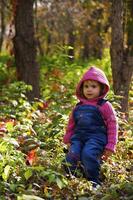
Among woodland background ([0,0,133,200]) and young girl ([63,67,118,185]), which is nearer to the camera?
woodland background ([0,0,133,200])

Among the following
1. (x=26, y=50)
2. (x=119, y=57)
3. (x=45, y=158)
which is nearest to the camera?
(x=45, y=158)

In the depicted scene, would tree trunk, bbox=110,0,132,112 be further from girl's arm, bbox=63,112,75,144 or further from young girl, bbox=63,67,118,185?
girl's arm, bbox=63,112,75,144

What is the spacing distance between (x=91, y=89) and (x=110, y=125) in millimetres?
511

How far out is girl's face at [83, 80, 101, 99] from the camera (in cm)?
649

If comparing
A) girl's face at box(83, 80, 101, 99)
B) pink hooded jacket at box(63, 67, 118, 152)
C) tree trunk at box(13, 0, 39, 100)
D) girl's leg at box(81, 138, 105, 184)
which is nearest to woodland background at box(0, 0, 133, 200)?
tree trunk at box(13, 0, 39, 100)

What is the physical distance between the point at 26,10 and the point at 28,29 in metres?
0.42

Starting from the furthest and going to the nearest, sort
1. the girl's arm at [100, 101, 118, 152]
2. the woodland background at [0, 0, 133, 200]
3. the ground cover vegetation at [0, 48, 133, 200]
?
1. the girl's arm at [100, 101, 118, 152]
2. the woodland background at [0, 0, 133, 200]
3. the ground cover vegetation at [0, 48, 133, 200]

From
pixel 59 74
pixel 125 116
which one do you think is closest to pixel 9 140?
pixel 125 116

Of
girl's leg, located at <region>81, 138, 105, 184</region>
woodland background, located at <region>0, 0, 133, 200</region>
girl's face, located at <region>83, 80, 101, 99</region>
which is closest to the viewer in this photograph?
woodland background, located at <region>0, 0, 133, 200</region>

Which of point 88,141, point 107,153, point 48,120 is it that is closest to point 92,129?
point 88,141

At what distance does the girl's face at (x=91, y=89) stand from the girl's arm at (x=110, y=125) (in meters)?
0.18

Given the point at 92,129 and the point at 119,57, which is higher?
the point at 119,57

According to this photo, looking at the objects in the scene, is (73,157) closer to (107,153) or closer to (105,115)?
(107,153)

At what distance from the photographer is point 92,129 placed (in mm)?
6289
